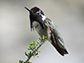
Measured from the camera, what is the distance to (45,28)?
0.73m

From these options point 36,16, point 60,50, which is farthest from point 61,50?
point 36,16

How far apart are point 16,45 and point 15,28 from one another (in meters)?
0.26

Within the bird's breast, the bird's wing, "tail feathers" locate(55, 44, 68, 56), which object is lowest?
"tail feathers" locate(55, 44, 68, 56)

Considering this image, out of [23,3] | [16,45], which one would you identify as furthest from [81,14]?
[16,45]

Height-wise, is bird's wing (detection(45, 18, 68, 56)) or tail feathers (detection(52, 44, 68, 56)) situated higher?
bird's wing (detection(45, 18, 68, 56))

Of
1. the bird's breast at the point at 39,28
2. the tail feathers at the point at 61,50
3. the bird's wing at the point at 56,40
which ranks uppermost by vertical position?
the bird's breast at the point at 39,28

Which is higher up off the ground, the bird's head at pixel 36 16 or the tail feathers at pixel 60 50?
the bird's head at pixel 36 16

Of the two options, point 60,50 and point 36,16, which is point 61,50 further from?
point 36,16

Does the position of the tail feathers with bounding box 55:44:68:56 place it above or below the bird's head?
below

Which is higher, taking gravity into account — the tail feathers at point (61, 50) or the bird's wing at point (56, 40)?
the bird's wing at point (56, 40)

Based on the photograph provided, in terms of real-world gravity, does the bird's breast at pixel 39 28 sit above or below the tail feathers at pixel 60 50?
above

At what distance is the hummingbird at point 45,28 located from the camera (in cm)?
66

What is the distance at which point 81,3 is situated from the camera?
4012 millimetres

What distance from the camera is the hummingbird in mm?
663
